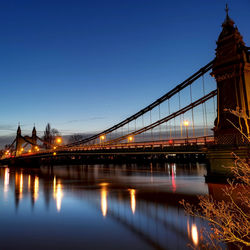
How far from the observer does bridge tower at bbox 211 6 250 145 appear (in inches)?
889

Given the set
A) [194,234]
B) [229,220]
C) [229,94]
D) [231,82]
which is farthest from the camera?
[229,94]

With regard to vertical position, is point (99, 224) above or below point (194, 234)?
below

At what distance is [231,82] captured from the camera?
76.4ft

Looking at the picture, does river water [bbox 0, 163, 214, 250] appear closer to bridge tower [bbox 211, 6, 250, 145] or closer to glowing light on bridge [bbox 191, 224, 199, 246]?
glowing light on bridge [bbox 191, 224, 199, 246]

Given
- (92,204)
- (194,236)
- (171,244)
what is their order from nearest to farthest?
(171,244), (194,236), (92,204)

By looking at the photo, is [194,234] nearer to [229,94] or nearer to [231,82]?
[229,94]

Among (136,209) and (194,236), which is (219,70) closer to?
(136,209)

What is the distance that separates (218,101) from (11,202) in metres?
21.6

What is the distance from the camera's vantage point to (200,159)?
7975cm

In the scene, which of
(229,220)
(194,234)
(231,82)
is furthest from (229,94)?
(229,220)

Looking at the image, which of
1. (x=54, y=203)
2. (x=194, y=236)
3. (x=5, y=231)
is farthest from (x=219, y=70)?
(x=5, y=231)

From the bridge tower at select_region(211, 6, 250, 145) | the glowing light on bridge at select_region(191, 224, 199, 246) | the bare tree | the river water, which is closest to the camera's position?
the bare tree

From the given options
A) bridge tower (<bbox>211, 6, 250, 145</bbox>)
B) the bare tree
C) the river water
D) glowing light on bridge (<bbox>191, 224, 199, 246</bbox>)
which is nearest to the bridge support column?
bridge tower (<bbox>211, 6, 250, 145</bbox>)

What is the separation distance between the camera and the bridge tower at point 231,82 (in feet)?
74.1
